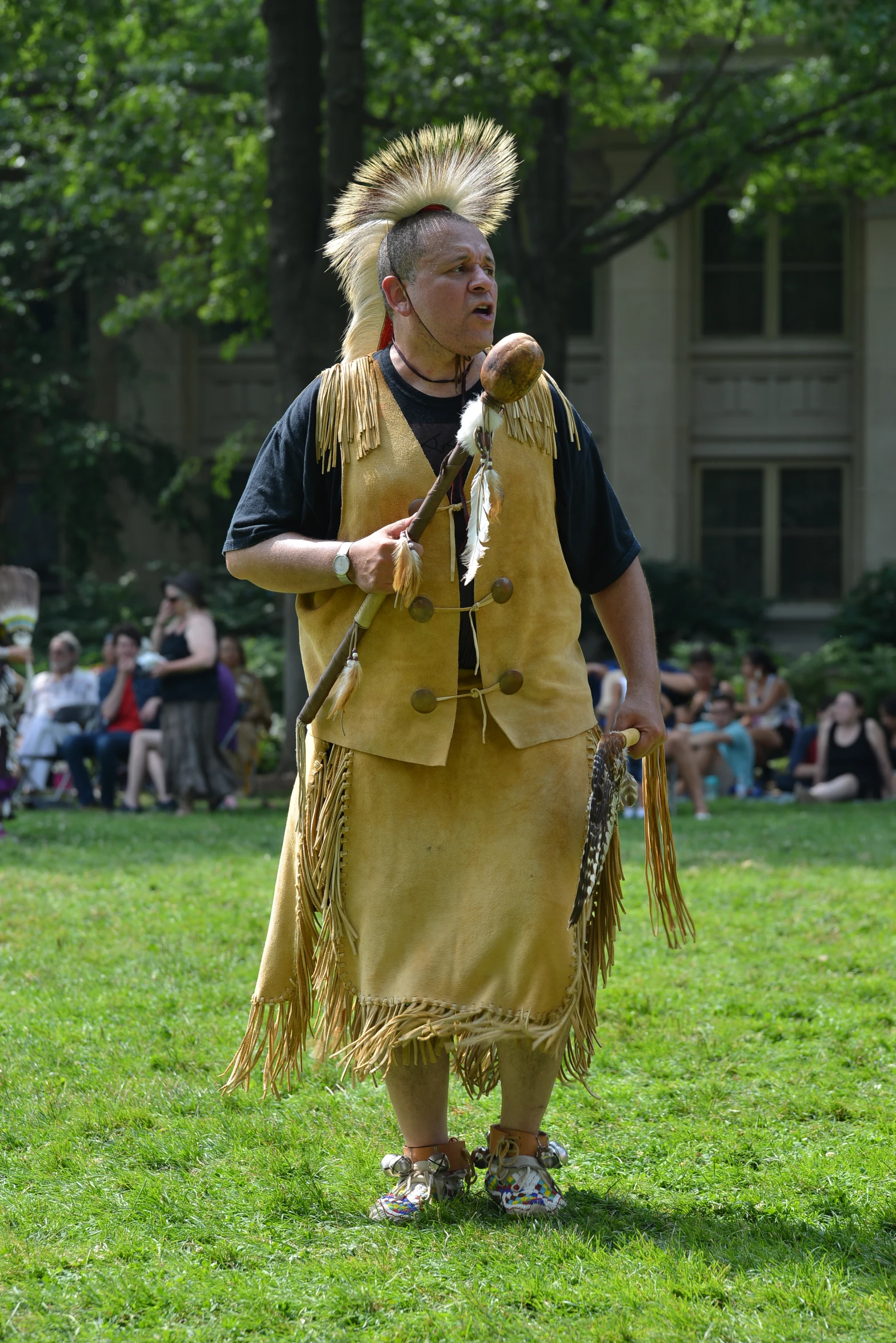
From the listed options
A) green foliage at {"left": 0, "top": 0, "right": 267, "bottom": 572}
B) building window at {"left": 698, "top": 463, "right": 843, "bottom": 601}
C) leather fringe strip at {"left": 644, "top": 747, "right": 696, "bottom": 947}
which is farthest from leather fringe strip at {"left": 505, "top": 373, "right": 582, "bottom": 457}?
building window at {"left": 698, "top": 463, "right": 843, "bottom": 601}

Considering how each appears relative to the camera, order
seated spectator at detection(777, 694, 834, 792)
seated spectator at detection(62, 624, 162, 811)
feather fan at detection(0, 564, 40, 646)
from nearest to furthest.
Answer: feather fan at detection(0, 564, 40, 646)
seated spectator at detection(62, 624, 162, 811)
seated spectator at detection(777, 694, 834, 792)

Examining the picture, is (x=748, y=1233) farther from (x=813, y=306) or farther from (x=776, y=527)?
(x=813, y=306)

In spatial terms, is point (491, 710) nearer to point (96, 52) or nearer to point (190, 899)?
point (190, 899)

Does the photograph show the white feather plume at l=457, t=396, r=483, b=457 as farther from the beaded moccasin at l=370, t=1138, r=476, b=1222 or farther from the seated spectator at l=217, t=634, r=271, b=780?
the seated spectator at l=217, t=634, r=271, b=780

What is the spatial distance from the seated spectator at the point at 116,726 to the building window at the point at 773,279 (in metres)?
12.8

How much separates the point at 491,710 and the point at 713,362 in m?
20.4

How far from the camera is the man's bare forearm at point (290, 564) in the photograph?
11.0 feet

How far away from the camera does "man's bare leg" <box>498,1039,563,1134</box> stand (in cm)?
346

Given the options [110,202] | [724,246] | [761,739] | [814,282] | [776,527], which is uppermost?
[724,246]

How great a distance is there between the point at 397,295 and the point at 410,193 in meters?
0.23

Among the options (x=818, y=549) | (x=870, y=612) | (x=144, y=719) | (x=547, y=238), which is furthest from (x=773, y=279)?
(x=144, y=719)

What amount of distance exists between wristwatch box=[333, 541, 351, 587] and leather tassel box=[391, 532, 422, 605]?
117mm

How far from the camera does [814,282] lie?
907 inches

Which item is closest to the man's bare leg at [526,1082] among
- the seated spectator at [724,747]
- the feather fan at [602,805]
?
the feather fan at [602,805]
